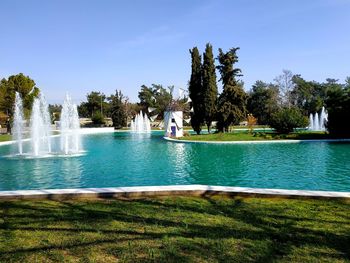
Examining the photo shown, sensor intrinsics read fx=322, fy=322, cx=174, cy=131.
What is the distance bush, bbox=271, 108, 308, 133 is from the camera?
3306 centimetres

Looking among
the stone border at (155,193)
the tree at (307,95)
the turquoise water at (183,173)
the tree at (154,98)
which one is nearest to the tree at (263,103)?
the tree at (307,95)

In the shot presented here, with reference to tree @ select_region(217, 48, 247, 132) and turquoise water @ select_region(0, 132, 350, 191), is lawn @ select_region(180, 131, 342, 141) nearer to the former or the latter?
tree @ select_region(217, 48, 247, 132)

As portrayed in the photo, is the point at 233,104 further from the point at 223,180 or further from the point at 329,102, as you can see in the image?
the point at 223,180

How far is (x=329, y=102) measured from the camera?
3406 cm

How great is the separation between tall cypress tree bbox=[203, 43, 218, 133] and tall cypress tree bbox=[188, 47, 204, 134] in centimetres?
67

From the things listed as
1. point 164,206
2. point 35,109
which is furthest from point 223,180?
point 35,109

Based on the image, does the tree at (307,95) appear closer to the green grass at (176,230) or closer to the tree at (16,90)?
the tree at (16,90)

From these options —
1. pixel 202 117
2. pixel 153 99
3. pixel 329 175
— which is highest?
pixel 153 99

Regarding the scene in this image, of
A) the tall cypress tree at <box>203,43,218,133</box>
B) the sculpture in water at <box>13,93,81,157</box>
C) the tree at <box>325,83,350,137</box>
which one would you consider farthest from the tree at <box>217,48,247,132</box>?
the sculpture in water at <box>13,93,81,157</box>

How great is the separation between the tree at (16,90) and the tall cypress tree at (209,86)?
2934 centimetres

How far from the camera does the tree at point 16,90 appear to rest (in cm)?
4991

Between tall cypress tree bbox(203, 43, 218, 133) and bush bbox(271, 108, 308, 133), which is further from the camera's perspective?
tall cypress tree bbox(203, 43, 218, 133)

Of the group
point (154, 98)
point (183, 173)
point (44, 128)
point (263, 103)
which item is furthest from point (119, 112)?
point (183, 173)

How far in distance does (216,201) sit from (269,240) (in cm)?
252
